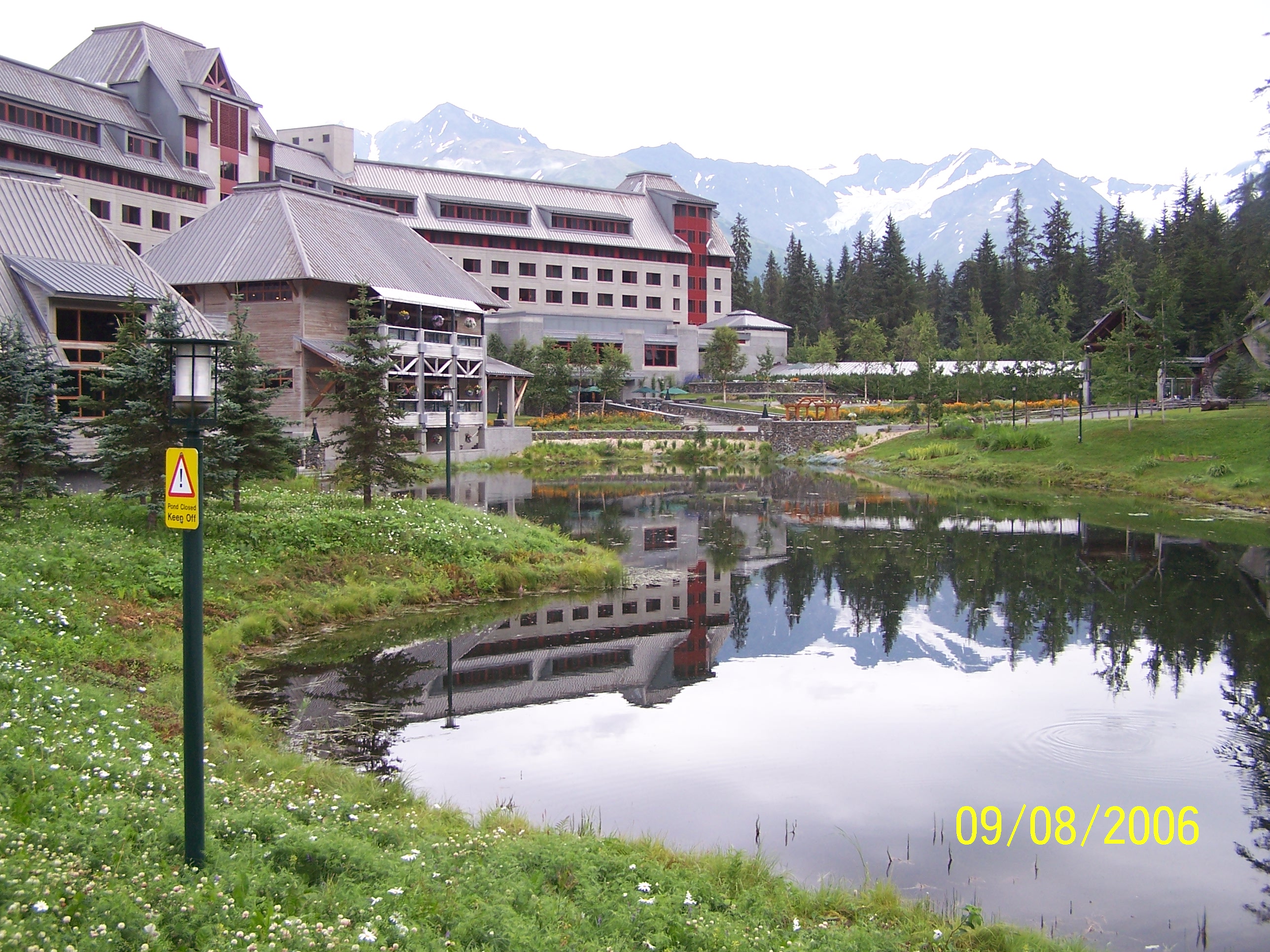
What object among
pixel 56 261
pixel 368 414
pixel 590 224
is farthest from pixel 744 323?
pixel 368 414

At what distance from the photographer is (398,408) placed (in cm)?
2366

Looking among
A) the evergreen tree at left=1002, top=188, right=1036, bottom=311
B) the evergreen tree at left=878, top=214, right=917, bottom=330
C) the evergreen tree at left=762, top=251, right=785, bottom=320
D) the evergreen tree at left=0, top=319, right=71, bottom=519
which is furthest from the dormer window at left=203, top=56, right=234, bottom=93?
the evergreen tree at left=1002, top=188, right=1036, bottom=311

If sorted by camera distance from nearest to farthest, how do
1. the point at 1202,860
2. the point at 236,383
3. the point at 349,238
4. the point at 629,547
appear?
the point at 1202,860, the point at 236,383, the point at 629,547, the point at 349,238

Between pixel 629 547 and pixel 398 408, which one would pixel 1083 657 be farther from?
pixel 398 408

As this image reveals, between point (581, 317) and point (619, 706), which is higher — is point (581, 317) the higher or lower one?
the higher one

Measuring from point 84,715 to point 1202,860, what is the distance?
10922 millimetres

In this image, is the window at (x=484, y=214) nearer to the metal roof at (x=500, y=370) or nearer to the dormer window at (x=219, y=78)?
the dormer window at (x=219, y=78)

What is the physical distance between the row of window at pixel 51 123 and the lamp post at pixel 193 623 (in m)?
53.4

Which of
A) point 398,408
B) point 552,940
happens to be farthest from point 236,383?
point 552,940

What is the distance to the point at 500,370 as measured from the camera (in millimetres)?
57188

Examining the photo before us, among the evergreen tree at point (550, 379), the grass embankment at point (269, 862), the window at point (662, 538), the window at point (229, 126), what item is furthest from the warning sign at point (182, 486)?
the window at point (229, 126)

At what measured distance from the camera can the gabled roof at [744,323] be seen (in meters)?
83.3

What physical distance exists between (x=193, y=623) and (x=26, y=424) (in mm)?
14446

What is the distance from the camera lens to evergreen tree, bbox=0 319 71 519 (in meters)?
18.6
